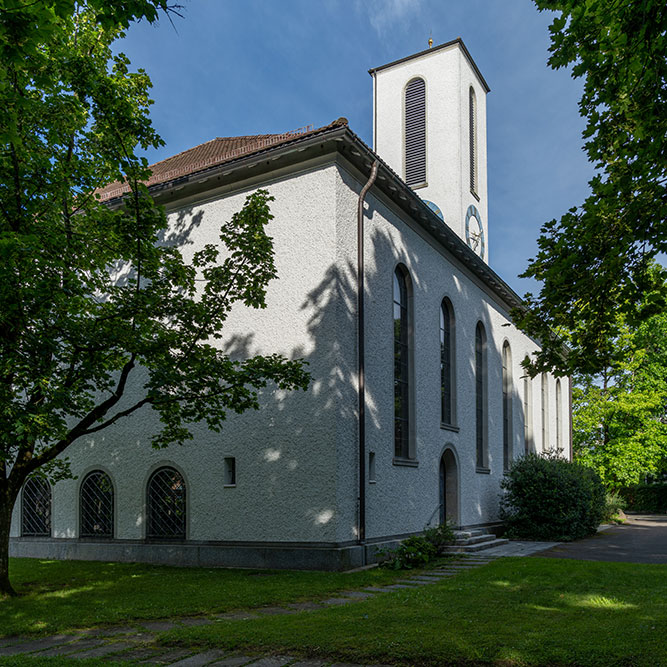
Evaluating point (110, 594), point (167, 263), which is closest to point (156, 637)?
point (110, 594)

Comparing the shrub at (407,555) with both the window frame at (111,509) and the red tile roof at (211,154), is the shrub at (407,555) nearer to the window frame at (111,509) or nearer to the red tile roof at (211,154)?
the window frame at (111,509)

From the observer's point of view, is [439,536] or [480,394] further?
[480,394]

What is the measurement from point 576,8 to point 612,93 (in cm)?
122

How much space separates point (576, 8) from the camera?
297 inches

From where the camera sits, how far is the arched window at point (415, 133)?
1048 inches

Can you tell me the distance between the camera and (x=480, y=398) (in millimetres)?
21688

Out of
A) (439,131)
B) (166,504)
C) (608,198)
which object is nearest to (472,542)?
(166,504)

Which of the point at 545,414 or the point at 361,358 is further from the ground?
the point at 361,358

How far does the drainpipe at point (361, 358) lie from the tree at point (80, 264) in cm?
250

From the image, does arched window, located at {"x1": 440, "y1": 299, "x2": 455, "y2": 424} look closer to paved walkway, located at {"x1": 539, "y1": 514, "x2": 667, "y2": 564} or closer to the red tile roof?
paved walkway, located at {"x1": 539, "y1": 514, "x2": 667, "y2": 564}

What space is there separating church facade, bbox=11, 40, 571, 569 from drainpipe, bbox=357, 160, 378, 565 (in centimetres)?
4

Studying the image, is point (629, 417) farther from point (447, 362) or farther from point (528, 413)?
point (447, 362)

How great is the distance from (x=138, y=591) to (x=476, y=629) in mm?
5766

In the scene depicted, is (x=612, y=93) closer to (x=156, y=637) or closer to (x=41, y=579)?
→ (x=156, y=637)
